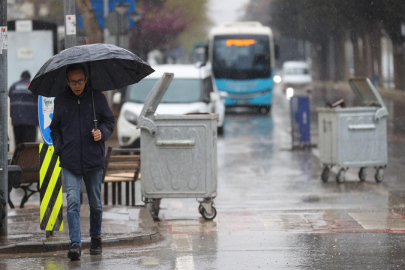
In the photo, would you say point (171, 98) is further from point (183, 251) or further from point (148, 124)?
point (183, 251)

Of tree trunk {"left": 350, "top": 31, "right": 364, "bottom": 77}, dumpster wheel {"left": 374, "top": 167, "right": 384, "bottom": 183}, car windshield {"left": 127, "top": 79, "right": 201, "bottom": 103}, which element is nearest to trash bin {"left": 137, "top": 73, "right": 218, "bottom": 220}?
dumpster wheel {"left": 374, "top": 167, "right": 384, "bottom": 183}

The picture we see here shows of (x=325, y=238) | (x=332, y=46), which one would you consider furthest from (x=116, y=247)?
(x=332, y=46)

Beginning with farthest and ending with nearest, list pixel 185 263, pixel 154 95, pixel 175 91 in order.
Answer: pixel 175 91 < pixel 154 95 < pixel 185 263

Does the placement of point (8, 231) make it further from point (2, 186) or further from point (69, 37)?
point (69, 37)

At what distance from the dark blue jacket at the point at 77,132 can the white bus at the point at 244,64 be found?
1098 inches

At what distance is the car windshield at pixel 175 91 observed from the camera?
68.4 ft

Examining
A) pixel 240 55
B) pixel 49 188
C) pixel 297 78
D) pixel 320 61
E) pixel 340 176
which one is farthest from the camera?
pixel 320 61

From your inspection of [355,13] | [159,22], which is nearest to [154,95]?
[355,13]

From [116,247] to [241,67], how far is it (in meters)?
28.0

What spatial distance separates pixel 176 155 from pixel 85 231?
5.87ft

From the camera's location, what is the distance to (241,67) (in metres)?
36.6

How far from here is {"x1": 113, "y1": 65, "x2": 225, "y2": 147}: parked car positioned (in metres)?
20.2

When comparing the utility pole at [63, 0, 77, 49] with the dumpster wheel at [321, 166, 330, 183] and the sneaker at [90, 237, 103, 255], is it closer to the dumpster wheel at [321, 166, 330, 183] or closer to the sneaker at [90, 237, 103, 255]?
the sneaker at [90, 237, 103, 255]

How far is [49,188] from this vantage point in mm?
9047
